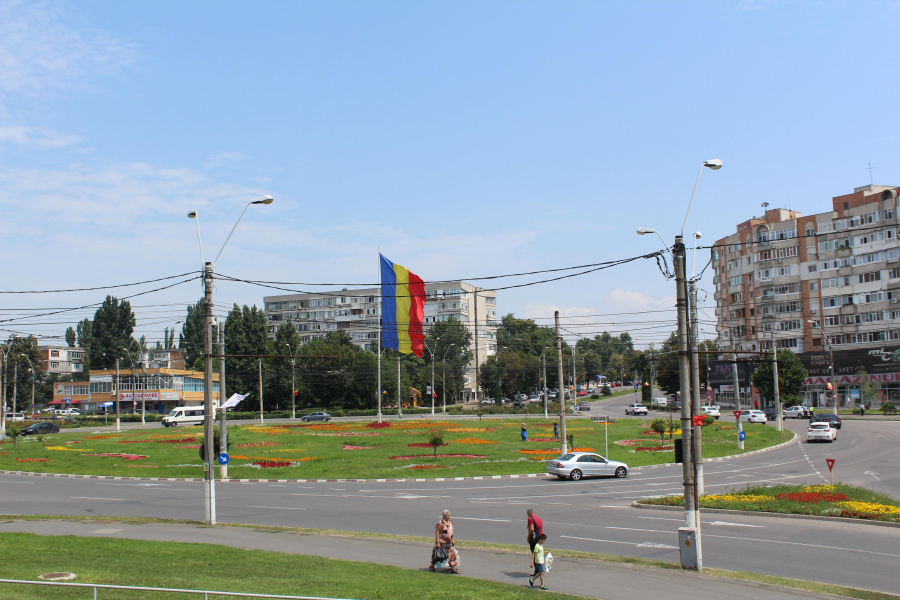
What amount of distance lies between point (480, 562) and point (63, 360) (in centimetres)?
17364

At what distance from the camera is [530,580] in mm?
13633

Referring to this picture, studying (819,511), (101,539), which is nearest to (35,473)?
(101,539)

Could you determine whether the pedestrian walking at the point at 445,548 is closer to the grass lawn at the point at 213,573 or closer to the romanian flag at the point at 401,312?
the grass lawn at the point at 213,573

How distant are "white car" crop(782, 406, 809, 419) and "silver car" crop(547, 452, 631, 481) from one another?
5789 centimetres

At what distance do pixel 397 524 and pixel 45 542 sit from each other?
949 centimetres

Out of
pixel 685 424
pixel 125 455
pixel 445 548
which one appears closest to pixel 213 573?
pixel 445 548

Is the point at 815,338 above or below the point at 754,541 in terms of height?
above

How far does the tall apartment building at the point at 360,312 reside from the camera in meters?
150

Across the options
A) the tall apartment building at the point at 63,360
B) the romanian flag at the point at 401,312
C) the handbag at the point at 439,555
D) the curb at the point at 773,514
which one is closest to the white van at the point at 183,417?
the romanian flag at the point at 401,312

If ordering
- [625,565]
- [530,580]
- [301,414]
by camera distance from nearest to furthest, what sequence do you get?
[530,580] < [625,565] < [301,414]

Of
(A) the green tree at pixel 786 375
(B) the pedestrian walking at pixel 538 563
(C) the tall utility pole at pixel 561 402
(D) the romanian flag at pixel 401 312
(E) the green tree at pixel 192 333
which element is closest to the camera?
(B) the pedestrian walking at pixel 538 563

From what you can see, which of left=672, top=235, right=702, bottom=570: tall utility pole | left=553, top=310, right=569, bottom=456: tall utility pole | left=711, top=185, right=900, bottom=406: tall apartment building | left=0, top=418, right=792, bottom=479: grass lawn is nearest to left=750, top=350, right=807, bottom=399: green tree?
left=711, top=185, right=900, bottom=406: tall apartment building

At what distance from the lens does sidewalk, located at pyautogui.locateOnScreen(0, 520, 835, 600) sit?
1338 centimetres

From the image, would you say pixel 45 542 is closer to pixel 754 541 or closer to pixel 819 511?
pixel 754 541
